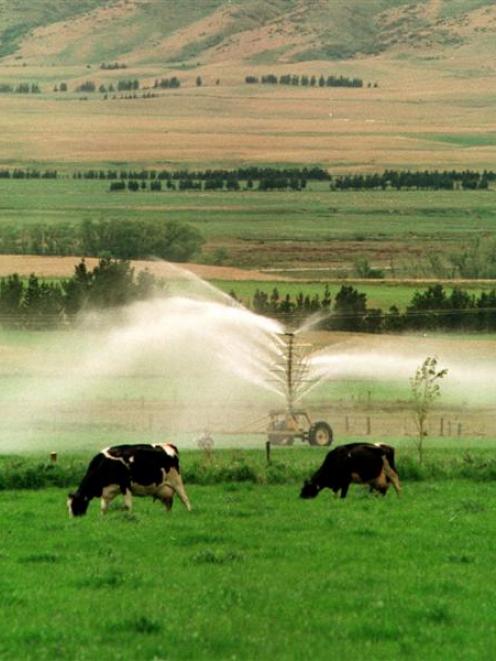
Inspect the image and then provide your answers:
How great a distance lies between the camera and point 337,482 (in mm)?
22672

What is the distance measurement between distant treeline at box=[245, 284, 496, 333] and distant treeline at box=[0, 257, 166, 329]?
22.1 ft

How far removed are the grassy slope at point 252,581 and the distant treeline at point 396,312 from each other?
6575cm

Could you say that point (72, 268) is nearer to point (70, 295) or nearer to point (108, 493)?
point (70, 295)

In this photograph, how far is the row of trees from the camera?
455ft

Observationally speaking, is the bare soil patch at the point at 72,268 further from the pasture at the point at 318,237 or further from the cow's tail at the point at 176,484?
the cow's tail at the point at 176,484

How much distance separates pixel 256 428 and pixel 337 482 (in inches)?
1228

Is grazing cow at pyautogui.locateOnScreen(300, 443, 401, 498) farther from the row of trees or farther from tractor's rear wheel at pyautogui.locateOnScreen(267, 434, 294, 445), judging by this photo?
the row of trees

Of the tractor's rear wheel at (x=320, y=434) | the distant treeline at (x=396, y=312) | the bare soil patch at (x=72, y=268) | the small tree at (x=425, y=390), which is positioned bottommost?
the tractor's rear wheel at (x=320, y=434)

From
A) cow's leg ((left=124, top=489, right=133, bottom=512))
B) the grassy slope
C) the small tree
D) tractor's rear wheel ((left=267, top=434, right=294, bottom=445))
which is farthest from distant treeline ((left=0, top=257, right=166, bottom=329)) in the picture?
the grassy slope

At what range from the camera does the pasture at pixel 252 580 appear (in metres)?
12.8

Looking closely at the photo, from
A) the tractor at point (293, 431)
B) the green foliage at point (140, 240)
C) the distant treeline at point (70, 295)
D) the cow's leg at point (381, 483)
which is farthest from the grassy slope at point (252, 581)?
the green foliage at point (140, 240)

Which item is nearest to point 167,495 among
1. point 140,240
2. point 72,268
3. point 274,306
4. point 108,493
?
point 108,493

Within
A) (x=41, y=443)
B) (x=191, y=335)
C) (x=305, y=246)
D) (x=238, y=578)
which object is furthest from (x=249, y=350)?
(x=305, y=246)

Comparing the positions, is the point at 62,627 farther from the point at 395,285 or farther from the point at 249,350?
the point at 395,285
